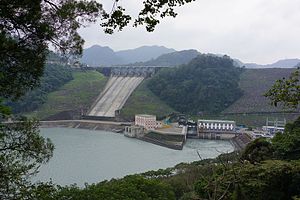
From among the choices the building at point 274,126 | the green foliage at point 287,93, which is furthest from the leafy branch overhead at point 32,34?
the building at point 274,126

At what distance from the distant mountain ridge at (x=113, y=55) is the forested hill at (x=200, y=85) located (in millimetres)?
43719

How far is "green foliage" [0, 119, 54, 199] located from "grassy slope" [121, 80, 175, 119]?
2710 cm

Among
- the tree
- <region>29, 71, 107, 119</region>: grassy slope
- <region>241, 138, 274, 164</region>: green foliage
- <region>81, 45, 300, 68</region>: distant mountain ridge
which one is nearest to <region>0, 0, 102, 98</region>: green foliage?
the tree

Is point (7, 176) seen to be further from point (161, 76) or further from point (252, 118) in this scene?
point (161, 76)

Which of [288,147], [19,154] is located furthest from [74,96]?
[19,154]

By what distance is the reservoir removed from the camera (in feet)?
47.4

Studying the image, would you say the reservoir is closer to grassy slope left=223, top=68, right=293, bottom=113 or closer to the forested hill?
grassy slope left=223, top=68, right=293, bottom=113

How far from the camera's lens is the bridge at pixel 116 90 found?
3181 cm

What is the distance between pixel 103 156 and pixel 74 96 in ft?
53.8

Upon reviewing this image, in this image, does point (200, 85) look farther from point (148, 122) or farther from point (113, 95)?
point (148, 122)

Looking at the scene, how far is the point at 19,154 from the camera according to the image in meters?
2.69

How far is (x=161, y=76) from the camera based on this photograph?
114ft

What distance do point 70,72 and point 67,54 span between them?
37006 mm

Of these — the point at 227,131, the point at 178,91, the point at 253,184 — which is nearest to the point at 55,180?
the point at 253,184
